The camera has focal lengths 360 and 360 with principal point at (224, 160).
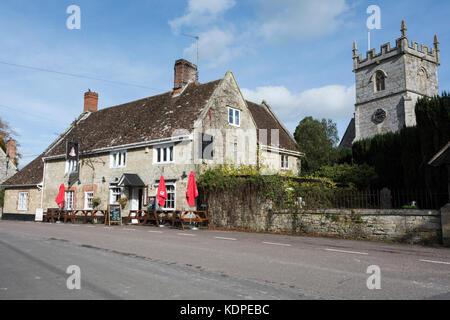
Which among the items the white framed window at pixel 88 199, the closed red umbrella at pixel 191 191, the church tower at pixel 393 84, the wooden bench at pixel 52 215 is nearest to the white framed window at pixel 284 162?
the closed red umbrella at pixel 191 191

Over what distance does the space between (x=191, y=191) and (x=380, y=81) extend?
3713 centimetres

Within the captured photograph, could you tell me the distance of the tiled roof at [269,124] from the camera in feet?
96.7

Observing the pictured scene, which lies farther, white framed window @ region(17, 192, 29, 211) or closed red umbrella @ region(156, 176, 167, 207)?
white framed window @ region(17, 192, 29, 211)

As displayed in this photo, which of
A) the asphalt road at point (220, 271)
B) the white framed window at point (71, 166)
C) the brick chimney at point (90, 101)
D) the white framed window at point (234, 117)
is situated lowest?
the asphalt road at point (220, 271)

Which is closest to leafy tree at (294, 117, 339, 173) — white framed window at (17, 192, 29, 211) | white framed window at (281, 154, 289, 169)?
white framed window at (281, 154, 289, 169)

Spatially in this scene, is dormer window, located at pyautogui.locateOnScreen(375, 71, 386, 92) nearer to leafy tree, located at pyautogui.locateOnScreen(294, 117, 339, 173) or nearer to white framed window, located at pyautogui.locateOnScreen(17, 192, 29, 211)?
leafy tree, located at pyautogui.locateOnScreen(294, 117, 339, 173)

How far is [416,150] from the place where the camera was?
71.0 ft

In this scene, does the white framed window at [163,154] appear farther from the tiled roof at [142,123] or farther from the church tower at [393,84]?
the church tower at [393,84]

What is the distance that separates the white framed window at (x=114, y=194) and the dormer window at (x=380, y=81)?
36.9 meters

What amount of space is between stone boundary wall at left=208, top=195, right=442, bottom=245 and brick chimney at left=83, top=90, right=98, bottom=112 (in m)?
20.6

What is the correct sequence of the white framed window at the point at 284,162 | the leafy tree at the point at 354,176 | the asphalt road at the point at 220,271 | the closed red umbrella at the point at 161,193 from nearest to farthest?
the asphalt road at the point at 220,271 < the closed red umbrella at the point at 161,193 < the leafy tree at the point at 354,176 < the white framed window at the point at 284,162

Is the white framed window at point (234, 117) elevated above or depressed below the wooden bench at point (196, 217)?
above

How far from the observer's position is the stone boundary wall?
40.2 feet
